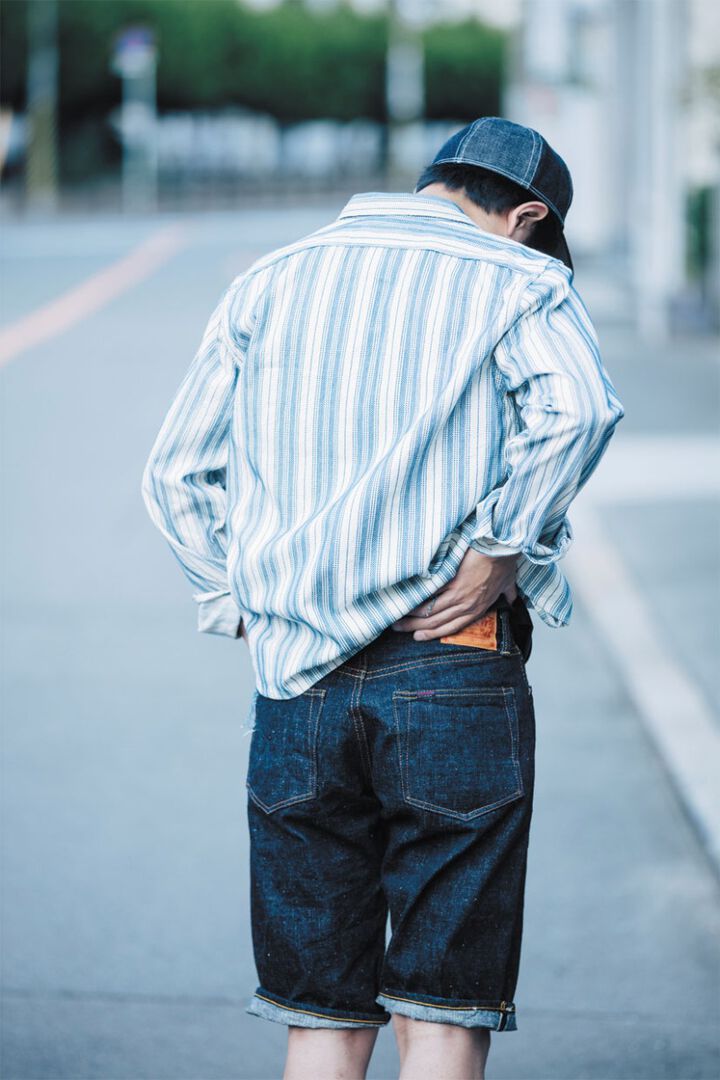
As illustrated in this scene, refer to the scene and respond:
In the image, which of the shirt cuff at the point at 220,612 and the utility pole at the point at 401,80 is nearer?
the shirt cuff at the point at 220,612

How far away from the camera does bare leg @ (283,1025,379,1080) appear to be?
2389mm

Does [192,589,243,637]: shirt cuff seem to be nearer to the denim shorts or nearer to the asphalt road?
the denim shorts

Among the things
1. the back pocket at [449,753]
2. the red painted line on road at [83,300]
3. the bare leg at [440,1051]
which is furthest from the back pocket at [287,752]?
the red painted line on road at [83,300]

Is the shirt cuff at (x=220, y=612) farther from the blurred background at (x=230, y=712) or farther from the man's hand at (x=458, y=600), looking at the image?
the blurred background at (x=230, y=712)

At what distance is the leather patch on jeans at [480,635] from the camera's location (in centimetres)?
233

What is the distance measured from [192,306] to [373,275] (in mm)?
16158

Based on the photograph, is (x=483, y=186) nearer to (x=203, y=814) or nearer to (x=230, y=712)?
(x=203, y=814)

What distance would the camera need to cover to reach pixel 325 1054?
2396 millimetres

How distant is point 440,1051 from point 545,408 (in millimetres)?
952

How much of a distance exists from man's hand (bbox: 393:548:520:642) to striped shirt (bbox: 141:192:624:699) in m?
0.02

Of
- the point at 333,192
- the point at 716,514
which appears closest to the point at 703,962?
the point at 716,514

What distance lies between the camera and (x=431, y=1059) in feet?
7.59

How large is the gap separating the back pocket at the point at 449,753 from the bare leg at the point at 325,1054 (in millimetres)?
405

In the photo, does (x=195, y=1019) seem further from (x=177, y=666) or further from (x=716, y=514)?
(x=716, y=514)
